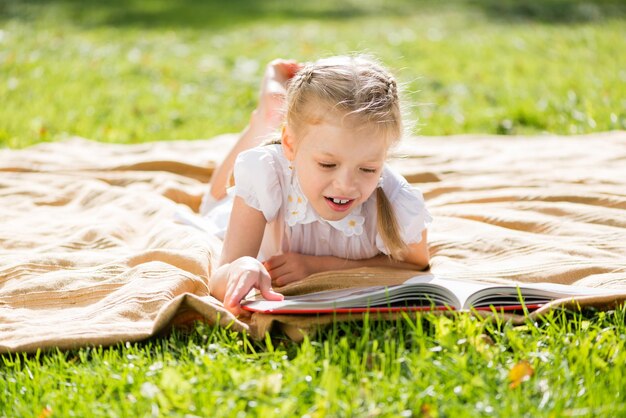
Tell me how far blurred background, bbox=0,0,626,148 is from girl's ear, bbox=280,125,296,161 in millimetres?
477

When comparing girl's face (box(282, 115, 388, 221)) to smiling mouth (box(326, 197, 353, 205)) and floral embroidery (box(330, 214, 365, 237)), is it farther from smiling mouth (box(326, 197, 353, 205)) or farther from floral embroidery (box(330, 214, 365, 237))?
floral embroidery (box(330, 214, 365, 237))

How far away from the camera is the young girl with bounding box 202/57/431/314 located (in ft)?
9.04

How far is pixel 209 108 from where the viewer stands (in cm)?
700

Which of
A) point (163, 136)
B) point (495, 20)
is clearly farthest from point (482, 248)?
point (495, 20)

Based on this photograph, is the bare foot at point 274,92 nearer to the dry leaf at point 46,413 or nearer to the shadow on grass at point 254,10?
the dry leaf at point 46,413

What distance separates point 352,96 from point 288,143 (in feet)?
1.08

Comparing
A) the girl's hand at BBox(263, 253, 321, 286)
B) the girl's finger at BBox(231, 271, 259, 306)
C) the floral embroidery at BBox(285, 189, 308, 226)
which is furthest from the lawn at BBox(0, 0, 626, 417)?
the floral embroidery at BBox(285, 189, 308, 226)

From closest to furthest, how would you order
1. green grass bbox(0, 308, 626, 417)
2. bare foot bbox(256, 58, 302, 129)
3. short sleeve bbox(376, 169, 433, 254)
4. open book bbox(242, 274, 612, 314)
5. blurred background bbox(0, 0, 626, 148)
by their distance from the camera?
green grass bbox(0, 308, 626, 417) < open book bbox(242, 274, 612, 314) < short sleeve bbox(376, 169, 433, 254) < bare foot bbox(256, 58, 302, 129) < blurred background bbox(0, 0, 626, 148)

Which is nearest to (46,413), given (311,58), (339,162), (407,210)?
(339,162)

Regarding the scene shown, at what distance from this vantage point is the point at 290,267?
3.08 metres

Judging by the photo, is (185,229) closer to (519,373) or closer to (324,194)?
(324,194)

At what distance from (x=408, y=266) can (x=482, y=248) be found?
43 centimetres

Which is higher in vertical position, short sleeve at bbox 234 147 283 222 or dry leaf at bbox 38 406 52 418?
short sleeve at bbox 234 147 283 222

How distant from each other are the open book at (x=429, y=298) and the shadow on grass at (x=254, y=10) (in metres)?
9.27
